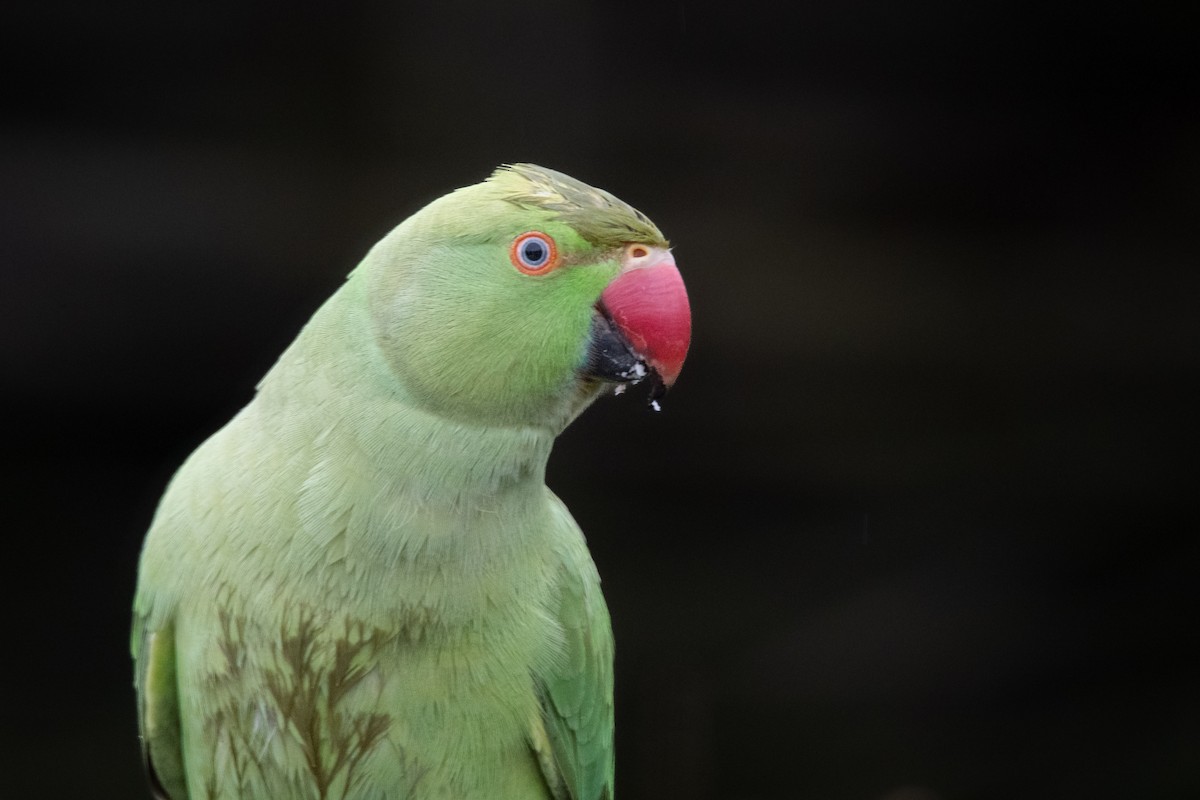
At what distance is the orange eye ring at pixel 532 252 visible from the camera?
189cm

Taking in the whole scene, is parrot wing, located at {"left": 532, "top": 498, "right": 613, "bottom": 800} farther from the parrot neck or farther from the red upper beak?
the red upper beak

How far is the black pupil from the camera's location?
189 cm

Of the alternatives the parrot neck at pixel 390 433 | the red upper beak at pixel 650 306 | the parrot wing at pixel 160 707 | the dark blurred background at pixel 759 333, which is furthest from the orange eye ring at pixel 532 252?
the dark blurred background at pixel 759 333

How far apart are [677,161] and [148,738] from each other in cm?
259

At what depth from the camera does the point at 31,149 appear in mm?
3744

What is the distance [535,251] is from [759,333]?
246 cm

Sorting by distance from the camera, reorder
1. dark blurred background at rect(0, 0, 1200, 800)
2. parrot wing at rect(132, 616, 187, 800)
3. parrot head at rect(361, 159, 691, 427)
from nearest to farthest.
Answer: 1. parrot head at rect(361, 159, 691, 427)
2. parrot wing at rect(132, 616, 187, 800)
3. dark blurred background at rect(0, 0, 1200, 800)

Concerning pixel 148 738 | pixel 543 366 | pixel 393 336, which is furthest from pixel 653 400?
pixel 148 738

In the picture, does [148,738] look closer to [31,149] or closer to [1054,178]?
[31,149]

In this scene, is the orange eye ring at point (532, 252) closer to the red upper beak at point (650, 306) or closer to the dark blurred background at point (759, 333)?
the red upper beak at point (650, 306)

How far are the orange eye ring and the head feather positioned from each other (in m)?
0.04

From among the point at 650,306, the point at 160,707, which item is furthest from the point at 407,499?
the point at 160,707

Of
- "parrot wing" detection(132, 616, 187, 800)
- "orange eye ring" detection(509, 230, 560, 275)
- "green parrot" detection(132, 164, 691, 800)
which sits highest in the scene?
"orange eye ring" detection(509, 230, 560, 275)

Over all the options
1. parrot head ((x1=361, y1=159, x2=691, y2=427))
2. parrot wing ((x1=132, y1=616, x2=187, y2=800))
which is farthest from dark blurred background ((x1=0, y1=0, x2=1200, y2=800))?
parrot head ((x1=361, y1=159, x2=691, y2=427))
